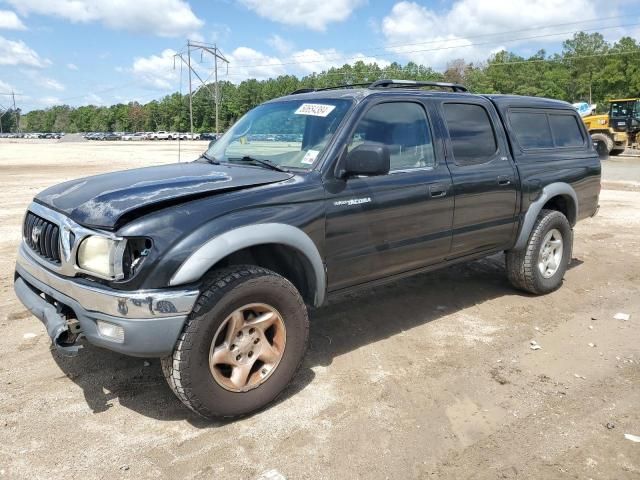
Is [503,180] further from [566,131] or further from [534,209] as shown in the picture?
[566,131]

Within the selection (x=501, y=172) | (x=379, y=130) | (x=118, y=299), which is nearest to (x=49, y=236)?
(x=118, y=299)

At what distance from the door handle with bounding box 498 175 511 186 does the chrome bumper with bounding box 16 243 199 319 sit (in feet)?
9.94

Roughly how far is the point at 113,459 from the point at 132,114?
147m

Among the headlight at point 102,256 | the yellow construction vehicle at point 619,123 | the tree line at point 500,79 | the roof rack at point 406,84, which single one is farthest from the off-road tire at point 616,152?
the headlight at point 102,256

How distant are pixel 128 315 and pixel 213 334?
0.46 metres

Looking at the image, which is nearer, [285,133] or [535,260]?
[285,133]

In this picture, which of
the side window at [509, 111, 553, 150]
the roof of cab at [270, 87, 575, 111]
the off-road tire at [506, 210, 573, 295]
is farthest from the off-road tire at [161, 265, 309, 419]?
the side window at [509, 111, 553, 150]

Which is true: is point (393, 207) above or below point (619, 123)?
below

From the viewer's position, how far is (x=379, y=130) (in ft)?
13.0

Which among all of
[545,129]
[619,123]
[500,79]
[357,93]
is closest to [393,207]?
[357,93]

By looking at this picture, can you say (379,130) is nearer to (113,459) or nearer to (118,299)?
(118,299)

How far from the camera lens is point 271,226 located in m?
3.19

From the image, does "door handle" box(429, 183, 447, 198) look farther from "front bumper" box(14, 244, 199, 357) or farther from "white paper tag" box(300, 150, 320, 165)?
"front bumper" box(14, 244, 199, 357)

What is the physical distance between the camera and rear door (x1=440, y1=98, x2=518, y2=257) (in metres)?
4.42
